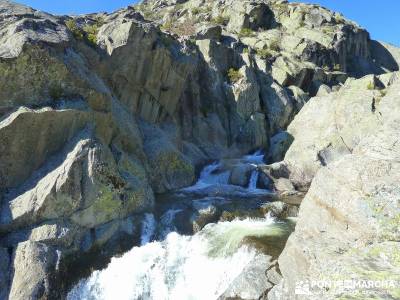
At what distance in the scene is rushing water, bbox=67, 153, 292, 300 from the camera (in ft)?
69.7

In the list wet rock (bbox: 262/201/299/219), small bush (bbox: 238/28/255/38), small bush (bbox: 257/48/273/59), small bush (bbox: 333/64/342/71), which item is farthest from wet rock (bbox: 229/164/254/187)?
small bush (bbox: 238/28/255/38)

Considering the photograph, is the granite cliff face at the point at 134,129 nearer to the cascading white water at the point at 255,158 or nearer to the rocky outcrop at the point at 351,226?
the rocky outcrop at the point at 351,226

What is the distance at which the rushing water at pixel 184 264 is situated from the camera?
21234 millimetres

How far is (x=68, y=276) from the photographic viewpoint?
2167 cm

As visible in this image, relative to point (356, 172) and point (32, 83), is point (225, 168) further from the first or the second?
point (356, 172)

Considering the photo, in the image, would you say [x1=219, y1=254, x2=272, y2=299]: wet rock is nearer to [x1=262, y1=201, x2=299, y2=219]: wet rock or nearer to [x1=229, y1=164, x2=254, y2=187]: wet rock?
[x1=262, y1=201, x2=299, y2=219]: wet rock

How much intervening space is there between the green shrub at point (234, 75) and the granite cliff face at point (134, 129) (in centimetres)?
22

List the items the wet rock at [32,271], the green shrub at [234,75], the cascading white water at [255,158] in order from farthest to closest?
the green shrub at [234,75] → the cascading white water at [255,158] → the wet rock at [32,271]

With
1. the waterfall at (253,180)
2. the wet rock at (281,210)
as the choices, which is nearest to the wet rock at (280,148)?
the waterfall at (253,180)

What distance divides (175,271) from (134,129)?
17.2 m

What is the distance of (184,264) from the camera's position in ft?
74.7

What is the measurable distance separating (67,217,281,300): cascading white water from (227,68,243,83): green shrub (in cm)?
4008

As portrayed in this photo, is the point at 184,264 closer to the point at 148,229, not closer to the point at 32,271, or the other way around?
the point at 148,229

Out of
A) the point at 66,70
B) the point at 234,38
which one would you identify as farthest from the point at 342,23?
the point at 66,70
